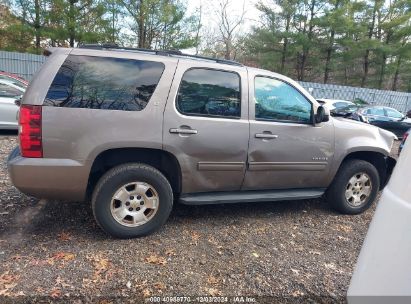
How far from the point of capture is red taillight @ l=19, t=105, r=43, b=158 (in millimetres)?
2922

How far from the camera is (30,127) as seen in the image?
9.59 ft

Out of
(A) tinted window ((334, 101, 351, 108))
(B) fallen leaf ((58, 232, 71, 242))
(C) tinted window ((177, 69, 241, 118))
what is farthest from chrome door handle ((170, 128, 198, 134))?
(A) tinted window ((334, 101, 351, 108))

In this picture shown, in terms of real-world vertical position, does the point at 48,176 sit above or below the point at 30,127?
below

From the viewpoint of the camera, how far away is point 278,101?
12.6 ft

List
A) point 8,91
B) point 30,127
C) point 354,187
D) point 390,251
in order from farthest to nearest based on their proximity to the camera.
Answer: point 8,91, point 354,187, point 30,127, point 390,251

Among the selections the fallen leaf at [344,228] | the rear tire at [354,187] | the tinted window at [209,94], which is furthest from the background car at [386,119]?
the tinted window at [209,94]

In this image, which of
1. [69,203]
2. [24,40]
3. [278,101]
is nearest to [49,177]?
[69,203]

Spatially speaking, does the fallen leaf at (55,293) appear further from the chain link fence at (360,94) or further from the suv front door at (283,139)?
the chain link fence at (360,94)

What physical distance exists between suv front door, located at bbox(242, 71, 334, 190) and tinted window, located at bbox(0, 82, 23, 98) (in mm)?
6501

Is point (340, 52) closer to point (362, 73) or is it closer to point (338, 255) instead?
point (362, 73)

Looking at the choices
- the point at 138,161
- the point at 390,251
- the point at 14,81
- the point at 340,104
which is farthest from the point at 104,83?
the point at 340,104

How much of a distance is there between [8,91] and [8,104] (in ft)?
1.15

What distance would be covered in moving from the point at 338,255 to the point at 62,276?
103 inches

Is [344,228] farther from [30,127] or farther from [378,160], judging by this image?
[30,127]
